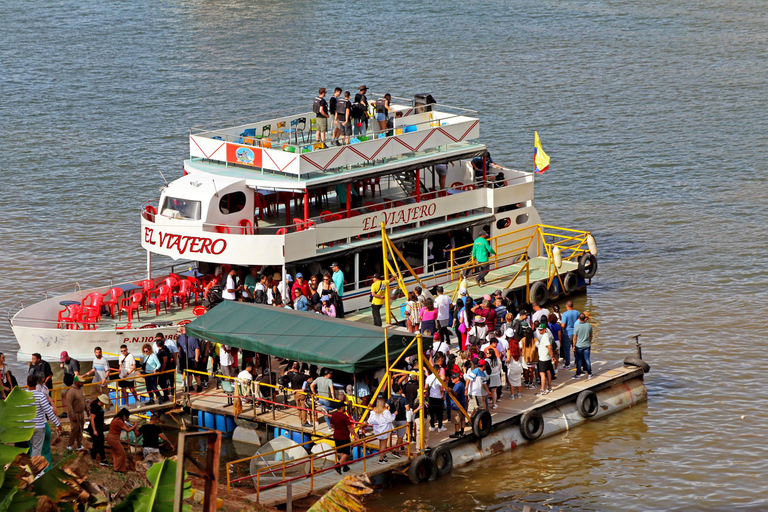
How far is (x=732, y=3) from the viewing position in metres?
82.5

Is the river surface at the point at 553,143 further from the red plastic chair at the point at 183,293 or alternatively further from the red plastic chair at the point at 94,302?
the red plastic chair at the point at 183,293

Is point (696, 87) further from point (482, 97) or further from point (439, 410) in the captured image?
point (439, 410)

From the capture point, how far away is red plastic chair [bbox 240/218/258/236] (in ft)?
97.1

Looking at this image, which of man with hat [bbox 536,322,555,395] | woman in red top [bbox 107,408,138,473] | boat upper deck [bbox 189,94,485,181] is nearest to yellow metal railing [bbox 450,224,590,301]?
boat upper deck [bbox 189,94,485,181]

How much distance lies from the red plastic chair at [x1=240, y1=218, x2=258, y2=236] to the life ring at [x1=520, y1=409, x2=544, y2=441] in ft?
30.4

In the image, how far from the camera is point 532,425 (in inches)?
954

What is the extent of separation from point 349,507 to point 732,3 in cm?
7856

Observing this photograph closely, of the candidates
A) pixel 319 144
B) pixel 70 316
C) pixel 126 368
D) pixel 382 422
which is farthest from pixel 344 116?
pixel 382 422

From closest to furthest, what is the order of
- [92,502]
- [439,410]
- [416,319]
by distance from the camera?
[92,502] < [439,410] < [416,319]

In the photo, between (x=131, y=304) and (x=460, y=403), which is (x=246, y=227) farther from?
(x=460, y=403)

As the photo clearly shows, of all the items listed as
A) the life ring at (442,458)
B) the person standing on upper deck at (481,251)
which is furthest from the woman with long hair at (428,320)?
the person standing on upper deck at (481,251)

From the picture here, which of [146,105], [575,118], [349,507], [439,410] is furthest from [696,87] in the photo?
[349,507]

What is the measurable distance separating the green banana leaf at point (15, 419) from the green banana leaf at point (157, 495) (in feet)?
4.12

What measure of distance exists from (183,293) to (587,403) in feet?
36.5
